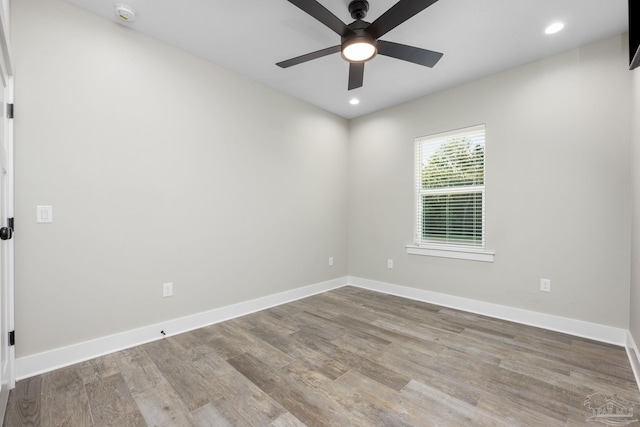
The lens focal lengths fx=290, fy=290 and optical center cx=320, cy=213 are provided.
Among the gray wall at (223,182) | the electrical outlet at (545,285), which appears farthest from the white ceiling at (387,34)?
the electrical outlet at (545,285)

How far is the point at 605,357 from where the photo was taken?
225 centimetres

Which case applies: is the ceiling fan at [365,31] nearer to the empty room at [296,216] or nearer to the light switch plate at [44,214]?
the empty room at [296,216]

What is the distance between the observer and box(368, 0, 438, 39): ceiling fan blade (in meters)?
1.65

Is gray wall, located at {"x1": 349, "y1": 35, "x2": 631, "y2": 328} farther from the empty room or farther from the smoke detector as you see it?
the smoke detector

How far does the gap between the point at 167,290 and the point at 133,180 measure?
1021mm

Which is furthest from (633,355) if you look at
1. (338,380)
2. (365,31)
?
(365,31)

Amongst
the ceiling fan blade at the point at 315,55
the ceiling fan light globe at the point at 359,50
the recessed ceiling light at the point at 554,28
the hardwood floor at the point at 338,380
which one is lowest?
the hardwood floor at the point at 338,380

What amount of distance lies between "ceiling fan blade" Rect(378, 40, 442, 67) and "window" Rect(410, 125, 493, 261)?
4.91ft

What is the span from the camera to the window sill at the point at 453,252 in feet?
10.6

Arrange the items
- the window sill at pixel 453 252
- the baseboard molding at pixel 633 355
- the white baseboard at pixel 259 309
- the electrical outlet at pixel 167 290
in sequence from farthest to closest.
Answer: the window sill at pixel 453 252 < the electrical outlet at pixel 167 290 < the white baseboard at pixel 259 309 < the baseboard molding at pixel 633 355

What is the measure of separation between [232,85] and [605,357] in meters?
4.12

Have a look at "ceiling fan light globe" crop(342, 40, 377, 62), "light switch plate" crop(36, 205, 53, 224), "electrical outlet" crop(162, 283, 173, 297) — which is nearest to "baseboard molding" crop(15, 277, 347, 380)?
"electrical outlet" crop(162, 283, 173, 297)

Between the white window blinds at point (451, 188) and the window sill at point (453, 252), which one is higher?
the white window blinds at point (451, 188)

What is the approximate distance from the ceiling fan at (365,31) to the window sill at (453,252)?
2116mm
